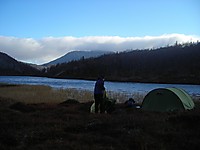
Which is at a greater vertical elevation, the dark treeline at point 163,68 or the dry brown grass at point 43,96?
the dark treeline at point 163,68

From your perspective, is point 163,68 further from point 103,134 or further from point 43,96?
point 103,134

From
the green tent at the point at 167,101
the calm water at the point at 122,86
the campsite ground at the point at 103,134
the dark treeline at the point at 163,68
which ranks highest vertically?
the dark treeline at the point at 163,68

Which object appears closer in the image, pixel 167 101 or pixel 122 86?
pixel 167 101

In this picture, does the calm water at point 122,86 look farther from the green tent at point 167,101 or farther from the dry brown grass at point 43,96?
the green tent at point 167,101

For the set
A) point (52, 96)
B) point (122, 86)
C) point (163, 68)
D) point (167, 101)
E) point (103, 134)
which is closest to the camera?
point (103, 134)

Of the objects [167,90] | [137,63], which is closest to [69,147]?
[167,90]

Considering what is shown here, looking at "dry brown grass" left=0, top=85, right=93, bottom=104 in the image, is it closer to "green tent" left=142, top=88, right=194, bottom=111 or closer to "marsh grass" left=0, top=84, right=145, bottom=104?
"marsh grass" left=0, top=84, right=145, bottom=104

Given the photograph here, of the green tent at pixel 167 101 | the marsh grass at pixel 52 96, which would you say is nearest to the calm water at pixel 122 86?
the marsh grass at pixel 52 96

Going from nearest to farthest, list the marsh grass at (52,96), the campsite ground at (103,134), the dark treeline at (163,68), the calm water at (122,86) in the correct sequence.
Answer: the campsite ground at (103,134) < the marsh grass at (52,96) < the calm water at (122,86) < the dark treeline at (163,68)

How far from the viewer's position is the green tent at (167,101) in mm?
20058

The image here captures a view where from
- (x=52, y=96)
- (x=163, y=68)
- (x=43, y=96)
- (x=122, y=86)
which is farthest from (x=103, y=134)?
(x=163, y=68)

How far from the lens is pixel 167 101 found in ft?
67.3

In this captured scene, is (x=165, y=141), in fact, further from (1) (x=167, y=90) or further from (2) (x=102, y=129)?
(1) (x=167, y=90)

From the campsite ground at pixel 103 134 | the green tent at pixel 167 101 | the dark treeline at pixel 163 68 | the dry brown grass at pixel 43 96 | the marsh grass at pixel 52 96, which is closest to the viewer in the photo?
the campsite ground at pixel 103 134
